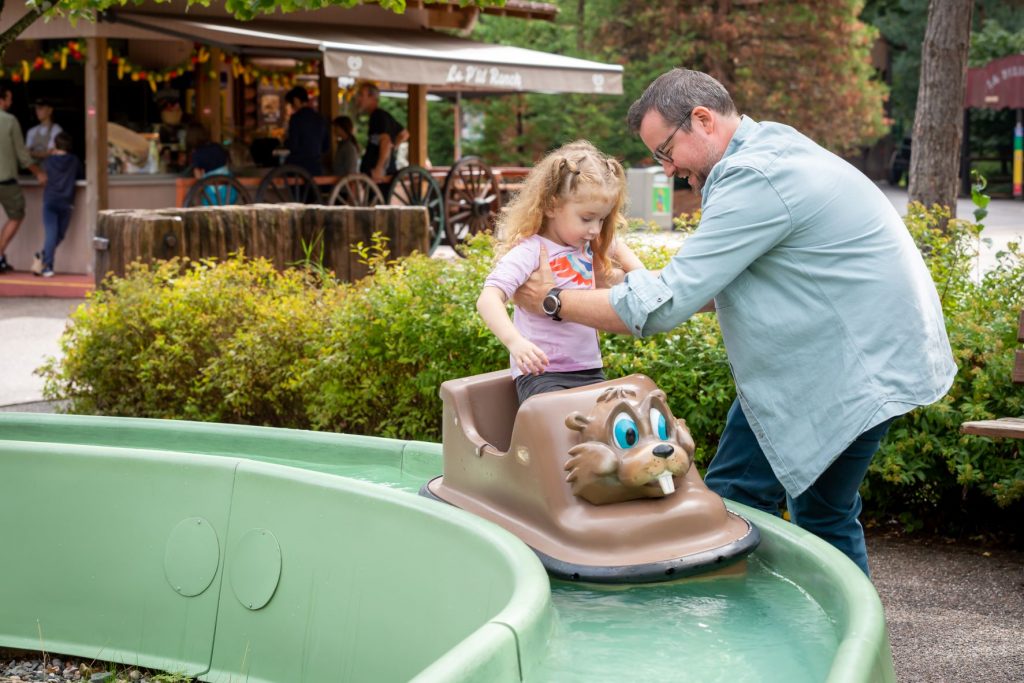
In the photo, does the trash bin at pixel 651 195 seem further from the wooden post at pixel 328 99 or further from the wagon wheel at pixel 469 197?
the wooden post at pixel 328 99

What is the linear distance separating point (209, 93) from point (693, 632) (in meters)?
12.9

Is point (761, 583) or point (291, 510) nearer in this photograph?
point (761, 583)

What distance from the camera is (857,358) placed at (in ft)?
10.3

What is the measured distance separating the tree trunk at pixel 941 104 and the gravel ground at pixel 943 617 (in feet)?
10.6

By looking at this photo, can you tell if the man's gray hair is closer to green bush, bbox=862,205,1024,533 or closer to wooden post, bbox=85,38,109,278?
green bush, bbox=862,205,1024,533

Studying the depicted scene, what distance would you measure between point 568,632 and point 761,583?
0.62 m

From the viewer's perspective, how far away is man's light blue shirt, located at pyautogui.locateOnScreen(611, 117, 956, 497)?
3088 millimetres

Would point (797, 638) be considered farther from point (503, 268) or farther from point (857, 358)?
point (503, 268)

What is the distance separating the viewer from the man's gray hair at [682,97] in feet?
10.5

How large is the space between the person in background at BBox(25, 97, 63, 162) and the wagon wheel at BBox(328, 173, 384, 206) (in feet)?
9.67

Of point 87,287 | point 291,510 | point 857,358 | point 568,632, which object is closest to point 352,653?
point 291,510

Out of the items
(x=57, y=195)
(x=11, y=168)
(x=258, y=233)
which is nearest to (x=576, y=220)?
(x=258, y=233)

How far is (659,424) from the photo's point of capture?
330 centimetres

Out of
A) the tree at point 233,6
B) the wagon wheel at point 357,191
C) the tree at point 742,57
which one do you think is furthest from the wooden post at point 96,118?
the tree at point 742,57
